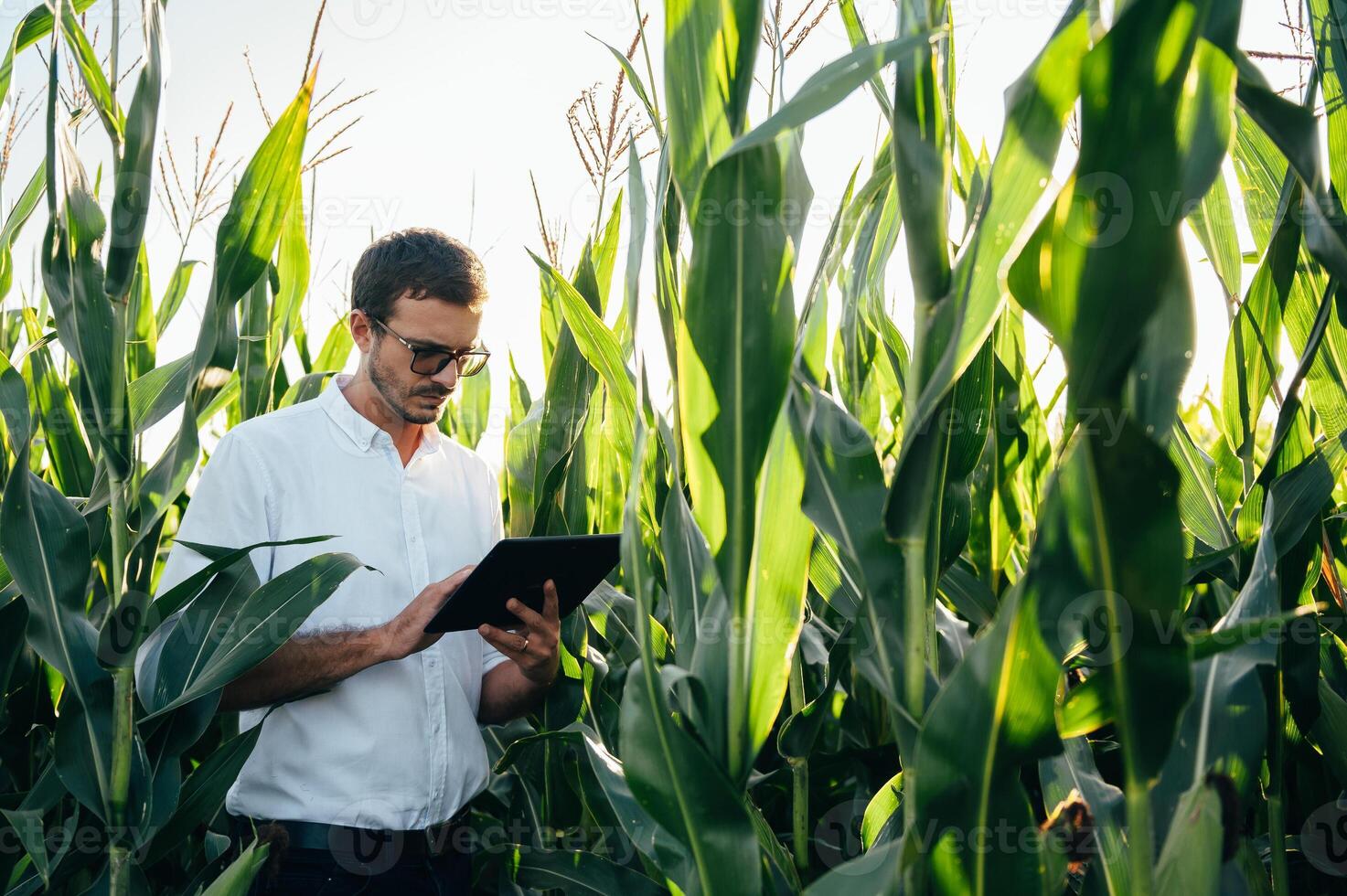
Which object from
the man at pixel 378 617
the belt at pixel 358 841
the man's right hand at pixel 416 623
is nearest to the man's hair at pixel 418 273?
the man at pixel 378 617

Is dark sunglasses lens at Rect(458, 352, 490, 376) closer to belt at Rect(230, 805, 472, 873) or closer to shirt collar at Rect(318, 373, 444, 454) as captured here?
shirt collar at Rect(318, 373, 444, 454)

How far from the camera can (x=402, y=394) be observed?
4.89 feet

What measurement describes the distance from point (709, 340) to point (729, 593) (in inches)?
7.0

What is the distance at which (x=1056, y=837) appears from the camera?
0.65 metres

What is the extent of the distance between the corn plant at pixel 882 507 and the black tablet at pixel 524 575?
0.11 metres

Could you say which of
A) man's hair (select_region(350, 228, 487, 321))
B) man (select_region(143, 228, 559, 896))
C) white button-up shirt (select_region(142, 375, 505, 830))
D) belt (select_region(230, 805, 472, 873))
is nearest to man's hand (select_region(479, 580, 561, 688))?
man (select_region(143, 228, 559, 896))

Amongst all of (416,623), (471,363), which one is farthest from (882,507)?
(471,363)

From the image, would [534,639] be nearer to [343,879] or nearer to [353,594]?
[353,594]

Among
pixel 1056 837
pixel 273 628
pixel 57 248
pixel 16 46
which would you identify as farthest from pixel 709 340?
pixel 16 46

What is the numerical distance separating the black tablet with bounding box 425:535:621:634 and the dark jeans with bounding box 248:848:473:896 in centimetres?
34

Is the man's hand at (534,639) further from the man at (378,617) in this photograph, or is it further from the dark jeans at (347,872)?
the dark jeans at (347,872)

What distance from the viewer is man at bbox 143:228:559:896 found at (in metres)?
1.30

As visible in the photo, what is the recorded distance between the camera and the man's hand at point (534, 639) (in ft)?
4.33

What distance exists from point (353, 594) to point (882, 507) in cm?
93
